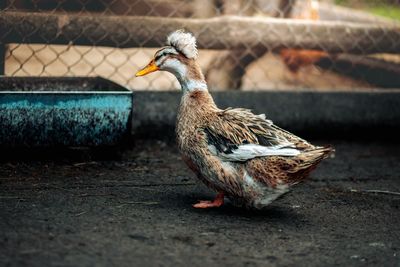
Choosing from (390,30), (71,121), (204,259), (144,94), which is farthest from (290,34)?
(204,259)

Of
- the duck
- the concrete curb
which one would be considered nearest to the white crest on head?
the duck

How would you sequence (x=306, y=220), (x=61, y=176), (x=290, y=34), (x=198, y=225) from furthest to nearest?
(x=290, y=34), (x=61, y=176), (x=306, y=220), (x=198, y=225)

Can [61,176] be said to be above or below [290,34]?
below

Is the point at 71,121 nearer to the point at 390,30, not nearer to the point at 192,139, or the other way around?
the point at 192,139

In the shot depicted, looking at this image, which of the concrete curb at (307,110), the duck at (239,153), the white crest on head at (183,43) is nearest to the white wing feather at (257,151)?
the duck at (239,153)

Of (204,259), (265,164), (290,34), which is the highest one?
(290,34)

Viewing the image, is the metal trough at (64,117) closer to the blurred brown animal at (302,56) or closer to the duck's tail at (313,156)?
the duck's tail at (313,156)

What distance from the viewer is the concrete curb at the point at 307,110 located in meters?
5.54

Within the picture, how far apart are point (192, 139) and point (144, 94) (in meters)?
1.74

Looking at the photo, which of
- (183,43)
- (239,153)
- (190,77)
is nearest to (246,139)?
(239,153)

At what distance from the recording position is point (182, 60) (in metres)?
4.02

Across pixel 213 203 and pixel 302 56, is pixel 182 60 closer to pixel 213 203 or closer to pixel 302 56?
pixel 213 203

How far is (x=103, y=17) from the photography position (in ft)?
18.1

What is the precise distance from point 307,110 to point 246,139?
224 centimetres
